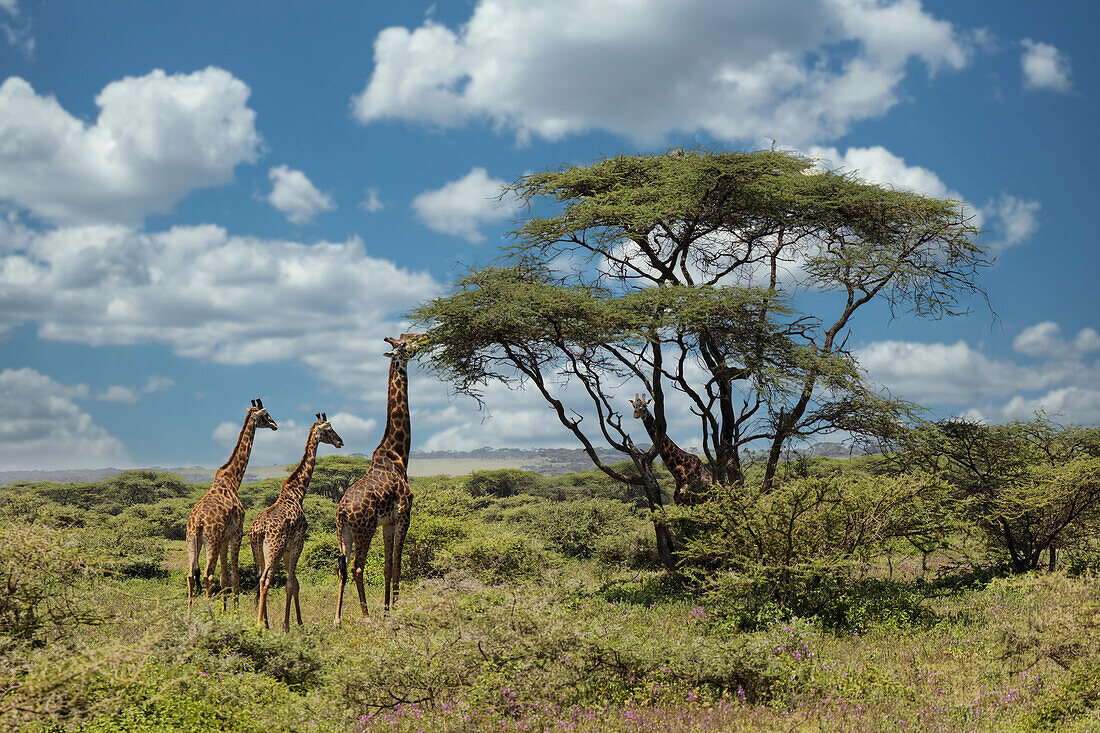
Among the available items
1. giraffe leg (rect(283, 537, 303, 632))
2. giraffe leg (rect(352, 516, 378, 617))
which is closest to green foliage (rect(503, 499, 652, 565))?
giraffe leg (rect(352, 516, 378, 617))

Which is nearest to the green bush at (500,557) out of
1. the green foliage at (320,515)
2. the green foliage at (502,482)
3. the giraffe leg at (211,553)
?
the giraffe leg at (211,553)

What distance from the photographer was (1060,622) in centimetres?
909

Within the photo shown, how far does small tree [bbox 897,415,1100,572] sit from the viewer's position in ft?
52.1

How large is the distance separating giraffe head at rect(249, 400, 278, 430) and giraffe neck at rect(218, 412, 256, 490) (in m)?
0.07

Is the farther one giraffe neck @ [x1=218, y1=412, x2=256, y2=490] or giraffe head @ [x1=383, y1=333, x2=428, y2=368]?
giraffe head @ [x1=383, y1=333, x2=428, y2=368]

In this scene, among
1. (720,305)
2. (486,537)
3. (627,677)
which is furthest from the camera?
(486,537)

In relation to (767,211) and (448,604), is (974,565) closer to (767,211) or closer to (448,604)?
(767,211)

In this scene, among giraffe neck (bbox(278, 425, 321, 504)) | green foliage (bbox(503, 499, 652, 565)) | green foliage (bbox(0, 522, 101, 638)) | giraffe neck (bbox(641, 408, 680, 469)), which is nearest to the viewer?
green foliage (bbox(0, 522, 101, 638))

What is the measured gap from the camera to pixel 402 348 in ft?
51.9

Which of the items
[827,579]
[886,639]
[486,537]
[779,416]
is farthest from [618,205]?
[886,639]

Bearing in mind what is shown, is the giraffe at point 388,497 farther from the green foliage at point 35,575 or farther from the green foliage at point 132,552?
the green foliage at point 132,552

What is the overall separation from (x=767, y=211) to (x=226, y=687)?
15.7 meters

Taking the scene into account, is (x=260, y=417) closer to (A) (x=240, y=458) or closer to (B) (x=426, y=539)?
(A) (x=240, y=458)

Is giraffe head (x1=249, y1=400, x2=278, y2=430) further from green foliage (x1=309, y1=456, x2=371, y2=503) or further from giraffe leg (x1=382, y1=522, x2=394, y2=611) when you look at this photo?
green foliage (x1=309, y1=456, x2=371, y2=503)
